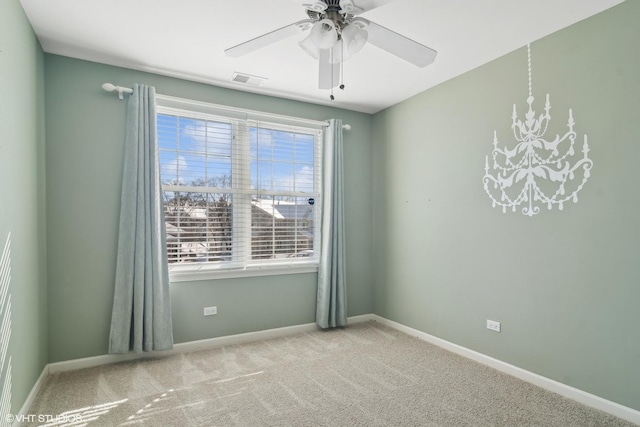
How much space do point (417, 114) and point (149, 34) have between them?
2.65m

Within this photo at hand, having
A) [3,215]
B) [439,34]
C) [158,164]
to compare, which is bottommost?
[3,215]

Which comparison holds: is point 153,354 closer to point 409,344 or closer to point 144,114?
point 144,114

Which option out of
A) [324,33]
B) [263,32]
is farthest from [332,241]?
[324,33]

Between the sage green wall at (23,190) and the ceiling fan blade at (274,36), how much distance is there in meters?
1.27

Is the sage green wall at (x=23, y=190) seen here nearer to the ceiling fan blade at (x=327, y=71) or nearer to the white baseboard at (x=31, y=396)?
the white baseboard at (x=31, y=396)

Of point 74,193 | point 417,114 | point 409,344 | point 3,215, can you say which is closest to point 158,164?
point 74,193

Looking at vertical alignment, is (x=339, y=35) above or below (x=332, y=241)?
above

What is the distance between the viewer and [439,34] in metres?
2.63

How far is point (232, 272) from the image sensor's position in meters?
3.66

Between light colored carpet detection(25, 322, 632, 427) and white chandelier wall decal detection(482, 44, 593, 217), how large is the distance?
1385mm

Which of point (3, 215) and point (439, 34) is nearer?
point (3, 215)

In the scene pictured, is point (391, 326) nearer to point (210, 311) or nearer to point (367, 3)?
point (210, 311)

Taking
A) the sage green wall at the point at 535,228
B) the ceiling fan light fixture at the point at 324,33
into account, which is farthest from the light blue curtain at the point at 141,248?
the sage green wall at the point at 535,228

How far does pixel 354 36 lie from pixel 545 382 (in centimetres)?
275
